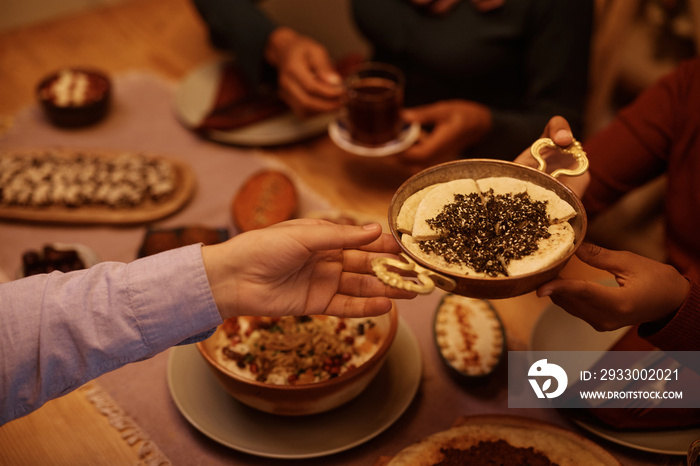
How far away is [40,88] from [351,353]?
1843 millimetres

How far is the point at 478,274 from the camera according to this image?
0.96 metres

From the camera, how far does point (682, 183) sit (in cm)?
148

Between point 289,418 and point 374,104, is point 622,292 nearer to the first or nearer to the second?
point 289,418

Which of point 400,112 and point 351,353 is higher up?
point 400,112

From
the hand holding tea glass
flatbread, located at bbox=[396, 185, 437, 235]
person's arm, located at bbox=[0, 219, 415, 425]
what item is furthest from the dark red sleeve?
person's arm, located at bbox=[0, 219, 415, 425]

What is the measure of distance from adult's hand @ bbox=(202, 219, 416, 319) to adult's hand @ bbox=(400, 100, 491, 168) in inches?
30.9

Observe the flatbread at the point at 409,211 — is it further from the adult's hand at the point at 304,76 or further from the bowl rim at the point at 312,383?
the adult's hand at the point at 304,76

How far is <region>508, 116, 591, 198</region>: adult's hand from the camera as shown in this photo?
1.11 meters

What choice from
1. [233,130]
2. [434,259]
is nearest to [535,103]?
[233,130]

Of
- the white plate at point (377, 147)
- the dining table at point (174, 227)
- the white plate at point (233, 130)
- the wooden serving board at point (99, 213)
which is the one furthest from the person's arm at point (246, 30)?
the wooden serving board at point (99, 213)

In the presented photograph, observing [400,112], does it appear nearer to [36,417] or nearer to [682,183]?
[682,183]

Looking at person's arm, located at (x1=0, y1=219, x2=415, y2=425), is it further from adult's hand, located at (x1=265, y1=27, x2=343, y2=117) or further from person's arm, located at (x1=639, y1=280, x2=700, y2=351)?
adult's hand, located at (x1=265, y1=27, x2=343, y2=117)

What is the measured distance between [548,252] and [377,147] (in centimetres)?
103

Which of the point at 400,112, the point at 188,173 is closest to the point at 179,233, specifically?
the point at 188,173
